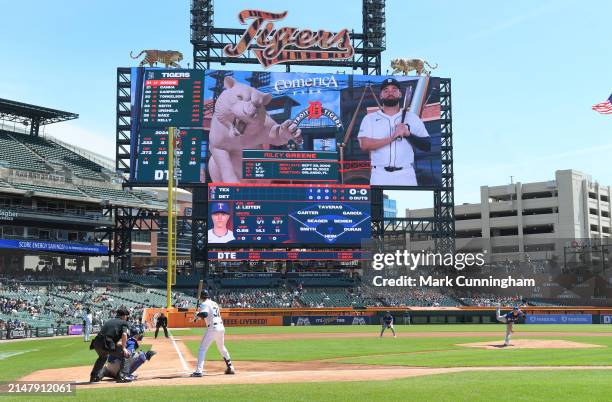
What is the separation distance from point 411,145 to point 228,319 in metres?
23.4

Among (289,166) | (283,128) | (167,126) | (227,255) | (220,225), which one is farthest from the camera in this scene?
(227,255)

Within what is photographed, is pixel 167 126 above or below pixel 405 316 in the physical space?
above

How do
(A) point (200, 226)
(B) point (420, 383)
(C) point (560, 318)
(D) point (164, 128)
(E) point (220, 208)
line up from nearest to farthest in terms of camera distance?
1. (B) point (420, 383)
2. (C) point (560, 318)
3. (D) point (164, 128)
4. (E) point (220, 208)
5. (A) point (200, 226)

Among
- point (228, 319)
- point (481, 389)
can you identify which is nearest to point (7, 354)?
point (481, 389)

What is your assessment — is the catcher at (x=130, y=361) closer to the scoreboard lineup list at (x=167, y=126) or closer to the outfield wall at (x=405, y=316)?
the outfield wall at (x=405, y=316)

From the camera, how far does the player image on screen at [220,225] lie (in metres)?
59.4

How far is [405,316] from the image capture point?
53969 mm

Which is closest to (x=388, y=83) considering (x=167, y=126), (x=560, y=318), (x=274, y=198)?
(x=274, y=198)

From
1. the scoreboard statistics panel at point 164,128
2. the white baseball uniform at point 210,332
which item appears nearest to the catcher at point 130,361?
the white baseball uniform at point 210,332

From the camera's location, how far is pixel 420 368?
58.5ft

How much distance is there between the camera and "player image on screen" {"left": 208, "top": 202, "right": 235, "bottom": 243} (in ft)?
195

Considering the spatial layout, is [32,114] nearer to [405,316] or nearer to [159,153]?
[159,153]

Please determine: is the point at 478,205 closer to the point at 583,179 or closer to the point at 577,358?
the point at 583,179

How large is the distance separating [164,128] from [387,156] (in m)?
20.1
